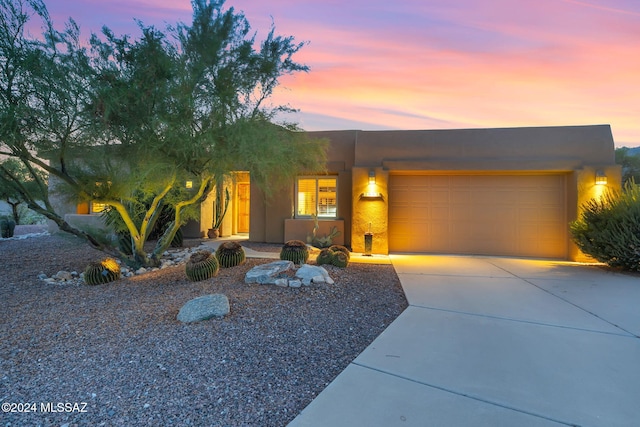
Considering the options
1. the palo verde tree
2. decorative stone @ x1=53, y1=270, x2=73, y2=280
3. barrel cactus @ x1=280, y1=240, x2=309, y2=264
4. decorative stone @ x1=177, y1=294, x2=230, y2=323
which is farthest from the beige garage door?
decorative stone @ x1=53, y1=270, x2=73, y2=280

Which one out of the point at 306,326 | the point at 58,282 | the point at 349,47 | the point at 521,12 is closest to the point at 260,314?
the point at 306,326

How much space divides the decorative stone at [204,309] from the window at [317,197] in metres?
6.82

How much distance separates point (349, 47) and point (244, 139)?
179 inches

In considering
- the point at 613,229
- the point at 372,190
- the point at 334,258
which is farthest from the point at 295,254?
the point at 613,229

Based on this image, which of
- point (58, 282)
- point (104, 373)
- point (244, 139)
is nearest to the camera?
point (104, 373)

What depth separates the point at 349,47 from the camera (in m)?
8.56

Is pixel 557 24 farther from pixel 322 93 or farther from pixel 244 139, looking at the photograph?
pixel 244 139

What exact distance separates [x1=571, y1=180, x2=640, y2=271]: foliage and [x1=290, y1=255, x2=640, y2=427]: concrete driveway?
1930 mm

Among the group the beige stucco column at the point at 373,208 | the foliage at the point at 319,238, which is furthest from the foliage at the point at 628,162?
the foliage at the point at 319,238

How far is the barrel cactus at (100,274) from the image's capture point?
6.24 m

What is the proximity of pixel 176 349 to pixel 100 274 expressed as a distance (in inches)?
156

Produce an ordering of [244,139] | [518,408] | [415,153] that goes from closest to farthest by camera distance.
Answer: [518,408], [244,139], [415,153]

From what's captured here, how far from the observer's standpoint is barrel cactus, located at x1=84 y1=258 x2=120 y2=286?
6238 mm

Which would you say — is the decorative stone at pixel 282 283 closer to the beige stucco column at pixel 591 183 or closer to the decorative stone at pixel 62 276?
the decorative stone at pixel 62 276
